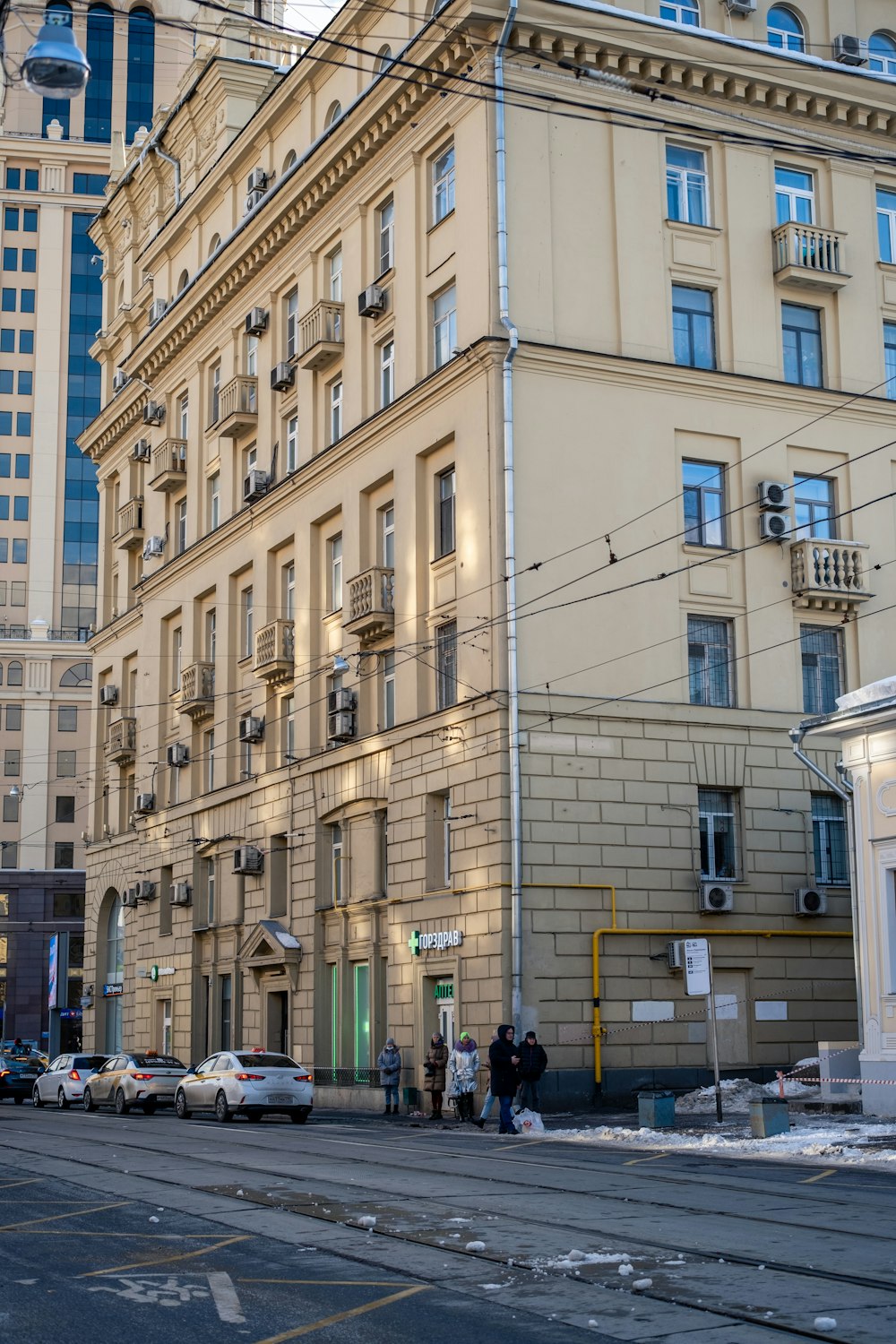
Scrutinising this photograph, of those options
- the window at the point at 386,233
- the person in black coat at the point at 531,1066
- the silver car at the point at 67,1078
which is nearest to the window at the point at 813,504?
the window at the point at 386,233

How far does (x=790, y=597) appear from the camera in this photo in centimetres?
3444

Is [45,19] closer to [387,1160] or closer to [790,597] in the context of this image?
[387,1160]

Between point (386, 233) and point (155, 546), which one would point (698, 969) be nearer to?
point (386, 233)

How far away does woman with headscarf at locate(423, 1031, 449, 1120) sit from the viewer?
30.3 metres

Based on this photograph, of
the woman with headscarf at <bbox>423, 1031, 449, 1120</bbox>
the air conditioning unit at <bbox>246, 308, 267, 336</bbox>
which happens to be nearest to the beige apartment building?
the woman with headscarf at <bbox>423, 1031, 449, 1120</bbox>

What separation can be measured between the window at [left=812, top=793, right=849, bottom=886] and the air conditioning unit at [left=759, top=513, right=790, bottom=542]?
5432mm

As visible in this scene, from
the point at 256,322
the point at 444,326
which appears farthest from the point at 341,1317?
the point at 256,322

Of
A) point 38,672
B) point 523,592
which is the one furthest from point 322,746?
point 38,672

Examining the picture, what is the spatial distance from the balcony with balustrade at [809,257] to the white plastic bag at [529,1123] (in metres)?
18.8

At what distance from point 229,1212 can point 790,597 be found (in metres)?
23.2

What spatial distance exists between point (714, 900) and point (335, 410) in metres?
15.6

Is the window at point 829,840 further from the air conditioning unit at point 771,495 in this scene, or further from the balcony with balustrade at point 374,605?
the balcony with balustrade at point 374,605

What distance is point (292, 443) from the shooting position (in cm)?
4247

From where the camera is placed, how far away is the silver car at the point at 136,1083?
114ft
